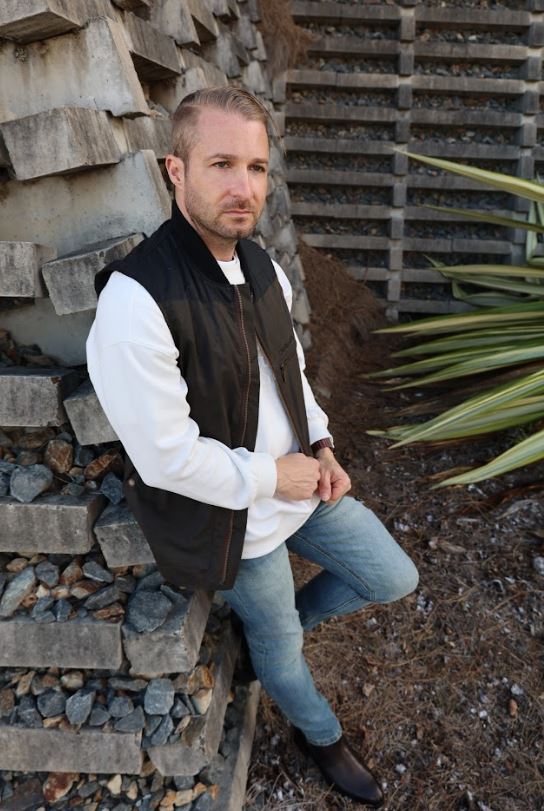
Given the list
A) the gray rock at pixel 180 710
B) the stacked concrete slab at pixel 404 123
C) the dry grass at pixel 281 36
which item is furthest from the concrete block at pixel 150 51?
the stacked concrete slab at pixel 404 123

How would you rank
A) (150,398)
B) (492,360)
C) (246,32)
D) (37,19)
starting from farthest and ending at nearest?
(246,32) < (492,360) < (37,19) < (150,398)

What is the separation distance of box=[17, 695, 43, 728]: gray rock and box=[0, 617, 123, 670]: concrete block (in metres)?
0.12

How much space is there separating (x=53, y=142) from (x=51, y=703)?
1.43m

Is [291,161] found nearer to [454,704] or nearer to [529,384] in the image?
[529,384]

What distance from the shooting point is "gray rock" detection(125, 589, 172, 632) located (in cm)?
167

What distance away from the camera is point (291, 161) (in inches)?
191

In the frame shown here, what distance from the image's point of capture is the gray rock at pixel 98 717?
170 centimetres

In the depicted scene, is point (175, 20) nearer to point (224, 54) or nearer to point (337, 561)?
point (224, 54)

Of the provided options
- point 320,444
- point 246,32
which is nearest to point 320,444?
point 320,444

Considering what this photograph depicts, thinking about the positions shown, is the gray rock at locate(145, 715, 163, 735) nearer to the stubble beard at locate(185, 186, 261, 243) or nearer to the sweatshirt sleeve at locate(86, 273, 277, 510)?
the sweatshirt sleeve at locate(86, 273, 277, 510)

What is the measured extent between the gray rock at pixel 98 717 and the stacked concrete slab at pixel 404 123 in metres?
3.87

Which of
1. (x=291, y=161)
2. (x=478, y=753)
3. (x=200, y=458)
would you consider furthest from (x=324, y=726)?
(x=291, y=161)

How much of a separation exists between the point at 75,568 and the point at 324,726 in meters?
0.82

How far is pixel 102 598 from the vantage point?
171cm
